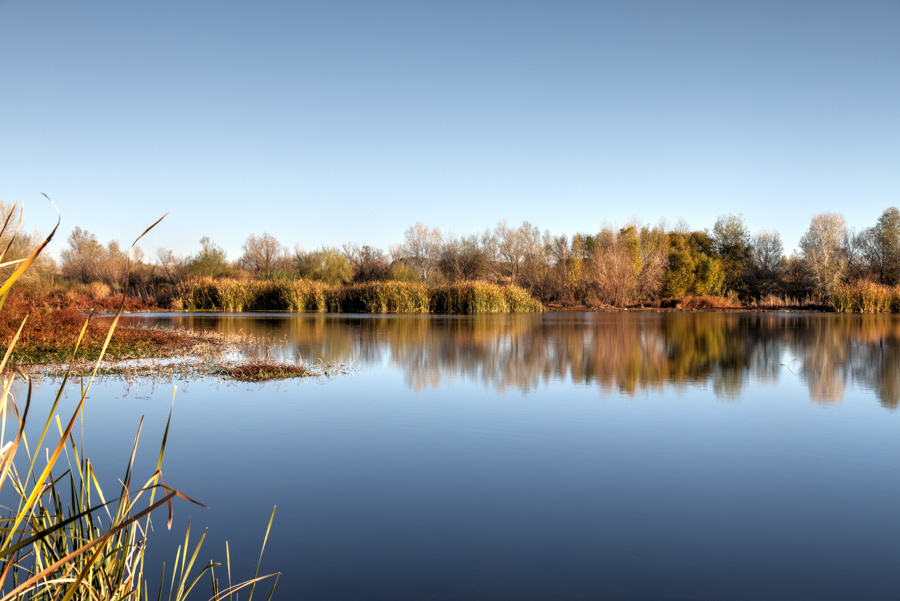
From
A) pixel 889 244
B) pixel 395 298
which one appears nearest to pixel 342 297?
pixel 395 298

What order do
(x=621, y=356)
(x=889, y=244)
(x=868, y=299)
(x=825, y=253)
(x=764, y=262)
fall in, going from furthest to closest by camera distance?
1. (x=764, y=262)
2. (x=889, y=244)
3. (x=825, y=253)
4. (x=868, y=299)
5. (x=621, y=356)

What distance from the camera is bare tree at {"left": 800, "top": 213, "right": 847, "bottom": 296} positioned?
37125 mm

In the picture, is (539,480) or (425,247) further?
(425,247)

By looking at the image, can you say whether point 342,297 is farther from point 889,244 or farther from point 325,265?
point 889,244

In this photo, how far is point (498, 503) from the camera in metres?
3.57

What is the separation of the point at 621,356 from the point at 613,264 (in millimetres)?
26060

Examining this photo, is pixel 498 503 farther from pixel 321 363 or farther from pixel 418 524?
pixel 321 363

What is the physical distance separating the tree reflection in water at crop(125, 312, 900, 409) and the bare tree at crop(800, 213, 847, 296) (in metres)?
23.1

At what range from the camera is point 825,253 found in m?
37.8

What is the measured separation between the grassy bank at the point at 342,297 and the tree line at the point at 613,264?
351 cm

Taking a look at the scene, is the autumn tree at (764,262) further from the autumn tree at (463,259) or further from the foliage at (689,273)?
the autumn tree at (463,259)

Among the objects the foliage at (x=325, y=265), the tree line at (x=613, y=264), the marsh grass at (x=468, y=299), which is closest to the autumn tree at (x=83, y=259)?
the tree line at (x=613, y=264)

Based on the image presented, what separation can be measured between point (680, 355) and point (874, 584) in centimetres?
884

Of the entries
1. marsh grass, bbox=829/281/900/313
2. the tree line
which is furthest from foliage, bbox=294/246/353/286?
marsh grass, bbox=829/281/900/313
